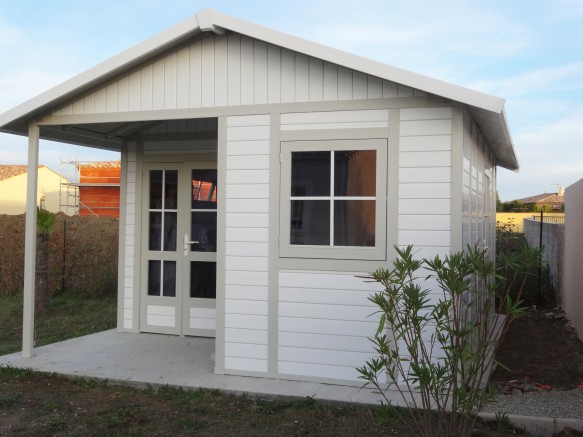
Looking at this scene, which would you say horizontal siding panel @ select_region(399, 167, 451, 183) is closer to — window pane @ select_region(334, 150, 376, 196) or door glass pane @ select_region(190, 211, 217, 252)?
window pane @ select_region(334, 150, 376, 196)

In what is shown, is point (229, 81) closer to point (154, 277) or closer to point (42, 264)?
point (154, 277)

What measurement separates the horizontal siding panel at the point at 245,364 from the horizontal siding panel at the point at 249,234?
1.19 meters

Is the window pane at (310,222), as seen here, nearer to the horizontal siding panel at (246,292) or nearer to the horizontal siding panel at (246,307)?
the horizontal siding panel at (246,292)

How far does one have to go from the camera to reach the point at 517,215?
3011 centimetres

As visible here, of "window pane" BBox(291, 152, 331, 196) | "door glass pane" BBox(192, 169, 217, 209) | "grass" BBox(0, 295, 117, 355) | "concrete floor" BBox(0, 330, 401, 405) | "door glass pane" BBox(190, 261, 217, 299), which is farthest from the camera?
"grass" BBox(0, 295, 117, 355)

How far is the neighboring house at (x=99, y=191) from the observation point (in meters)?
27.9

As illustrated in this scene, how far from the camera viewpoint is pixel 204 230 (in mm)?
8211

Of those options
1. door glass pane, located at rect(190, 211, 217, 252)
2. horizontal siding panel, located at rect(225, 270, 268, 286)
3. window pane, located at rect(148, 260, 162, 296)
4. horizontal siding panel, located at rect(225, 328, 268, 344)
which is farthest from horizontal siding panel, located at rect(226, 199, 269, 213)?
window pane, located at rect(148, 260, 162, 296)

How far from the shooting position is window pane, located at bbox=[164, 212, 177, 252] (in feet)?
27.4

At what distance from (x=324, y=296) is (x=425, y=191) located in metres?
1.37

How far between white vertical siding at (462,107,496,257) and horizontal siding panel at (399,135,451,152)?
1.13ft

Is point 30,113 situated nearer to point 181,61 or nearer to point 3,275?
point 181,61

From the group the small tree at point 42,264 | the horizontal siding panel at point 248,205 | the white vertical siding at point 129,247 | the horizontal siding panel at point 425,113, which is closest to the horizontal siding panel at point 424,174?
the horizontal siding panel at point 425,113

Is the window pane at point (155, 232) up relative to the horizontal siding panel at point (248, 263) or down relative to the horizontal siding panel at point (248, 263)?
up
